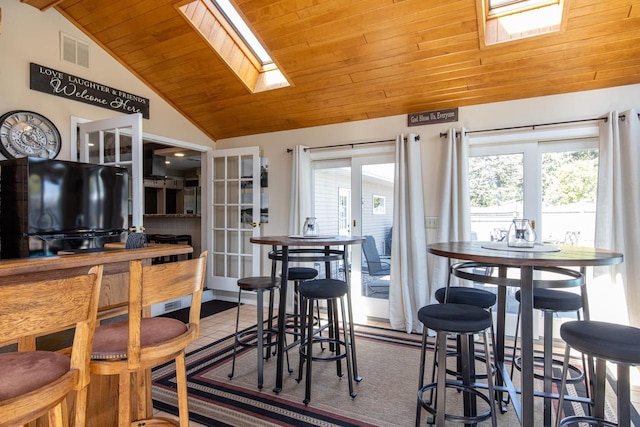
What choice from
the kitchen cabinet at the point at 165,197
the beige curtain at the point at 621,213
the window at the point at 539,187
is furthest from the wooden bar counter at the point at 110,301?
the kitchen cabinet at the point at 165,197

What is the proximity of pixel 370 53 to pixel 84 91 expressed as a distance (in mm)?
2800

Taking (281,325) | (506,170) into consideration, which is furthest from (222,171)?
(506,170)

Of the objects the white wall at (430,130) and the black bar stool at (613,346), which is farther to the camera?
the white wall at (430,130)

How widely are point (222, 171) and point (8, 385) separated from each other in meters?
4.25

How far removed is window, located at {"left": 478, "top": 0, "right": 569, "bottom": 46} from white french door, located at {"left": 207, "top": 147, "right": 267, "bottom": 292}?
2883 mm

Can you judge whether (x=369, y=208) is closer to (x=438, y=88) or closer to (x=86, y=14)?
(x=438, y=88)

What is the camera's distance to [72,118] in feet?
11.1

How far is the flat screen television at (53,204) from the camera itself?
2.43 m

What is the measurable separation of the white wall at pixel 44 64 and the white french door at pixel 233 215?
1.42 m

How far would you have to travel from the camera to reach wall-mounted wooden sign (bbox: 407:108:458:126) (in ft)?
12.0

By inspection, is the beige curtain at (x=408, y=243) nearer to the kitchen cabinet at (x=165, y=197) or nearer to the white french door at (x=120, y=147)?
the white french door at (x=120, y=147)

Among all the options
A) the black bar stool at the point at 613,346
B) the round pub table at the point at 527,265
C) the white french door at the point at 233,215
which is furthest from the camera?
the white french door at the point at 233,215

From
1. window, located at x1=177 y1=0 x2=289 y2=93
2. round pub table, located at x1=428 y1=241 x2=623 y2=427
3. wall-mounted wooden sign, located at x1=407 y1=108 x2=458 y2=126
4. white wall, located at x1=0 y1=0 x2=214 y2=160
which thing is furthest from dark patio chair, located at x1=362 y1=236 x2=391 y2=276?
white wall, located at x1=0 y1=0 x2=214 y2=160

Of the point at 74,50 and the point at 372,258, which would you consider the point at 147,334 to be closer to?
the point at 372,258
